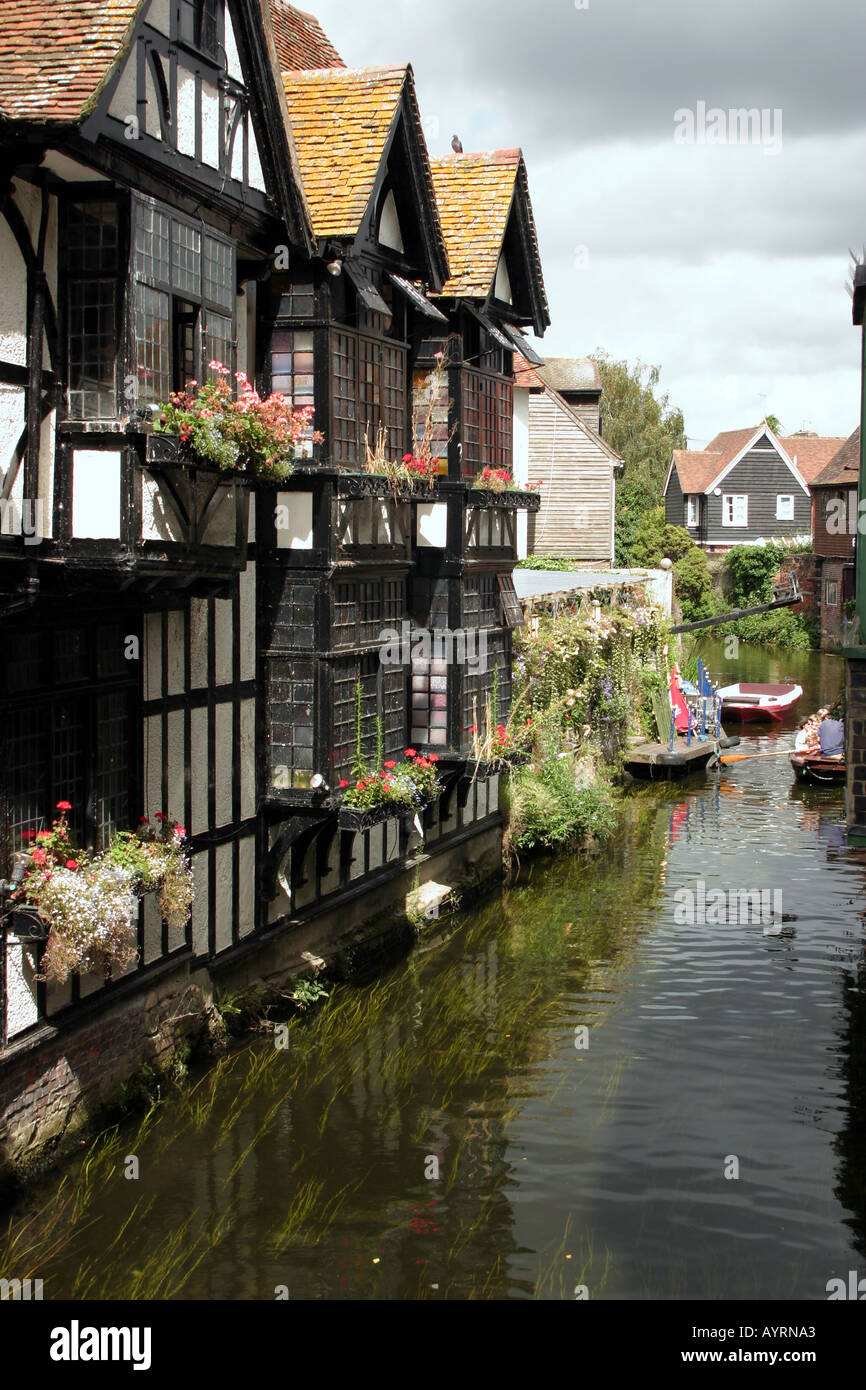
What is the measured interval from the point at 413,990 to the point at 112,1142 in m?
5.41

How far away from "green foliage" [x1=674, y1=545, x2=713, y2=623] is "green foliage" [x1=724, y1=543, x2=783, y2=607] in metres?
1.90

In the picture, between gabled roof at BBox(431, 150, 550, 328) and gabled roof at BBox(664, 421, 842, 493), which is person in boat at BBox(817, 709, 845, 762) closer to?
gabled roof at BBox(431, 150, 550, 328)

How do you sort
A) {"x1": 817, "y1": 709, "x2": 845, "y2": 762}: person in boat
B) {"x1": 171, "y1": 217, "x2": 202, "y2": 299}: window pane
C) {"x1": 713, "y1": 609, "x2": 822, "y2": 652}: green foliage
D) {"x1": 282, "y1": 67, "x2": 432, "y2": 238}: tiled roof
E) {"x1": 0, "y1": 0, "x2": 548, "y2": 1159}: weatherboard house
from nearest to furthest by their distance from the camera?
{"x1": 0, "y1": 0, "x2": 548, "y2": 1159}: weatherboard house, {"x1": 171, "y1": 217, "x2": 202, "y2": 299}: window pane, {"x1": 282, "y1": 67, "x2": 432, "y2": 238}: tiled roof, {"x1": 817, "y1": 709, "x2": 845, "y2": 762}: person in boat, {"x1": 713, "y1": 609, "x2": 822, "y2": 652}: green foliage

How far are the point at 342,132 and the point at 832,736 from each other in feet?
57.3

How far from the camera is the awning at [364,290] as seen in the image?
50.0 feet

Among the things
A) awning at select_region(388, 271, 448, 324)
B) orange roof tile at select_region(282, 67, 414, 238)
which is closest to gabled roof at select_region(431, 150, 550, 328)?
awning at select_region(388, 271, 448, 324)

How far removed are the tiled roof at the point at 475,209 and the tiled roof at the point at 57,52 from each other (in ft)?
26.5

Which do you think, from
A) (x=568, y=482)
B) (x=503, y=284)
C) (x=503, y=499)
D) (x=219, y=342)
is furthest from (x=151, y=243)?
(x=568, y=482)

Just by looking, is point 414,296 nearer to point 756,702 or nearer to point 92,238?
point 92,238

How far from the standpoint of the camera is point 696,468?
71.2m

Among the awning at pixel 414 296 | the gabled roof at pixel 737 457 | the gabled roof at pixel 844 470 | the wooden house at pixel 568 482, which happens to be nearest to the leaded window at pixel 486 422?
the awning at pixel 414 296

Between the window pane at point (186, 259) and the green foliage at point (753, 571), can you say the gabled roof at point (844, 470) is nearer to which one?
the green foliage at point (753, 571)

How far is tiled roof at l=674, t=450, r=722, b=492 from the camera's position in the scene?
230 ft

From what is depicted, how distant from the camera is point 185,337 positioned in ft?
41.0
